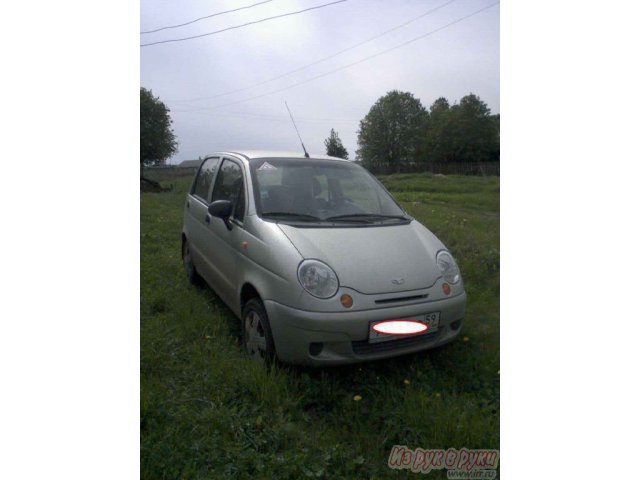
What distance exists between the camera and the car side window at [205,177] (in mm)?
3045

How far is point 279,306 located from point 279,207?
657 millimetres

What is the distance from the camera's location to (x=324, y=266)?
204 centimetres

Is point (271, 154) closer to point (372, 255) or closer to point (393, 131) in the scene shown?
point (393, 131)

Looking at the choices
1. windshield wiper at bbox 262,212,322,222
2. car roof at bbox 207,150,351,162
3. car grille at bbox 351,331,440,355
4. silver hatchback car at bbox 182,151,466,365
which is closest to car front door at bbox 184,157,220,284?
silver hatchback car at bbox 182,151,466,365

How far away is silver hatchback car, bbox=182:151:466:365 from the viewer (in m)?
1.99

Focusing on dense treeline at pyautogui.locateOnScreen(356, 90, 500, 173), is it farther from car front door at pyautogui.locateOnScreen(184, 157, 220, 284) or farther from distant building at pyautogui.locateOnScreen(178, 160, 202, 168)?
car front door at pyautogui.locateOnScreen(184, 157, 220, 284)

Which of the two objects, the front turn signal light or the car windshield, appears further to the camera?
the car windshield

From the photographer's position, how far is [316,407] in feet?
6.62

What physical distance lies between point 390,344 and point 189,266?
1.90m

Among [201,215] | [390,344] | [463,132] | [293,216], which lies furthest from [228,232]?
[463,132]

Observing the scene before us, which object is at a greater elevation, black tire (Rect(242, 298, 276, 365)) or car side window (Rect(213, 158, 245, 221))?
car side window (Rect(213, 158, 245, 221))

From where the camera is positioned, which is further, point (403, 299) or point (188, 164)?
point (188, 164)

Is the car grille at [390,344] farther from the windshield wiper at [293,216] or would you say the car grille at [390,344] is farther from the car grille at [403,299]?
the windshield wiper at [293,216]

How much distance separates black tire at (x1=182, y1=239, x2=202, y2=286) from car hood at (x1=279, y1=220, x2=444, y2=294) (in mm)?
1250
